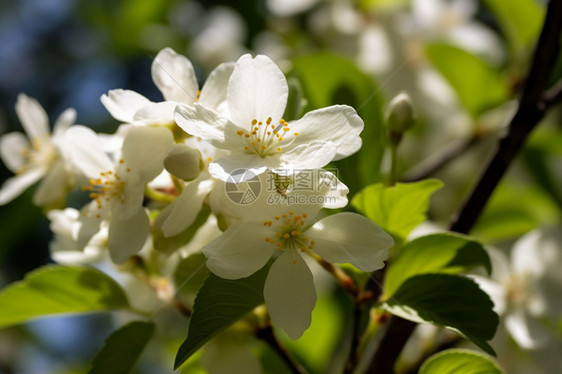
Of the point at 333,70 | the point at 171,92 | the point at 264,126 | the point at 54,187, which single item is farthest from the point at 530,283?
the point at 54,187

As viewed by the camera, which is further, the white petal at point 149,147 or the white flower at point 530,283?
the white flower at point 530,283

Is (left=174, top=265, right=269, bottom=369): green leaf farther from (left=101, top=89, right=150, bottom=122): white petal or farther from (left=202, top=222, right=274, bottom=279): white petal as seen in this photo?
(left=101, top=89, right=150, bottom=122): white petal

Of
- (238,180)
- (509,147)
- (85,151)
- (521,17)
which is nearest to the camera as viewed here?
(238,180)

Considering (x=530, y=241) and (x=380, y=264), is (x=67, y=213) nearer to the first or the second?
(x=380, y=264)

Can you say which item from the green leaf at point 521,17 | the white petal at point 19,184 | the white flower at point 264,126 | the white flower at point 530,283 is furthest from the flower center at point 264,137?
the green leaf at point 521,17

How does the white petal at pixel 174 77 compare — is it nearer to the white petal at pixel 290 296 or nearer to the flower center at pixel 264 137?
the flower center at pixel 264 137

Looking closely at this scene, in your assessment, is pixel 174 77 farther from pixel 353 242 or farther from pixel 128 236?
pixel 353 242
